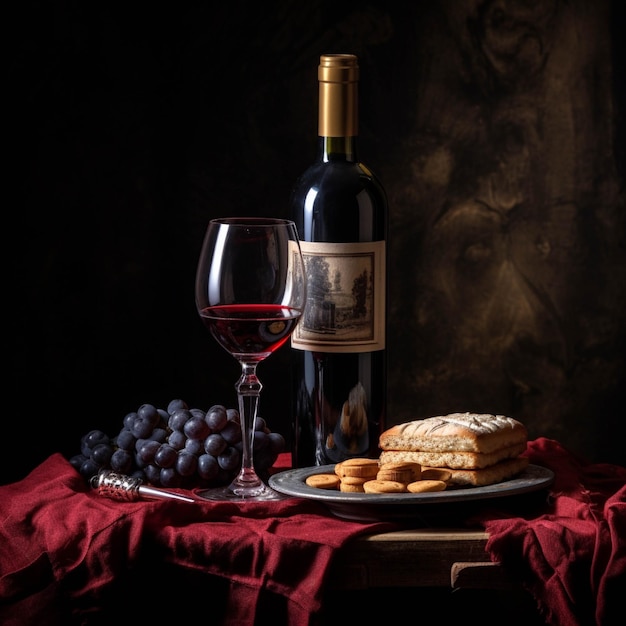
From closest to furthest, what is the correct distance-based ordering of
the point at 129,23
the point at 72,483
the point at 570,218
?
the point at 72,483
the point at 129,23
the point at 570,218

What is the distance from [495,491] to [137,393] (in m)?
1.04

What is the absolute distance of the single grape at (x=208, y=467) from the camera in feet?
5.40

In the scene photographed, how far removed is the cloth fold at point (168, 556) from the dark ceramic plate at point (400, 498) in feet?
0.06

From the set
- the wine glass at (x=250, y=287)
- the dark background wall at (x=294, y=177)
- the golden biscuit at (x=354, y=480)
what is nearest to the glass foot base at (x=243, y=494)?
the wine glass at (x=250, y=287)

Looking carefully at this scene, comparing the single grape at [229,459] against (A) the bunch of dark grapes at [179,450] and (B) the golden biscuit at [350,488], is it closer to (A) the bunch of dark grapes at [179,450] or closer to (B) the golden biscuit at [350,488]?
(A) the bunch of dark grapes at [179,450]

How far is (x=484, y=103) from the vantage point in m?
2.33

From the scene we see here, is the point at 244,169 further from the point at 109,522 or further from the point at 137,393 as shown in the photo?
the point at 109,522

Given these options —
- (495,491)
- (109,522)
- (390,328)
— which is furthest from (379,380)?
(390,328)

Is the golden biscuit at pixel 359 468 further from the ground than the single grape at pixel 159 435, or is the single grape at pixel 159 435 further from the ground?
the single grape at pixel 159 435

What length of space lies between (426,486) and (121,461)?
0.45 m


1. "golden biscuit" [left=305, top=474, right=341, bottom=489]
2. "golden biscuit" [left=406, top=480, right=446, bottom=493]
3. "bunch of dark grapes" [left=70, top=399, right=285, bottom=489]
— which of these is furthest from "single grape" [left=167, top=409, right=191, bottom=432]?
"golden biscuit" [left=406, top=480, right=446, bottom=493]

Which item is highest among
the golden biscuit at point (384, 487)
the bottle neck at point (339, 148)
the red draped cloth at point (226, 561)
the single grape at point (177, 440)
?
the bottle neck at point (339, 148)

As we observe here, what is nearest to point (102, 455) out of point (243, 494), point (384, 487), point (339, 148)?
point (243, 494)

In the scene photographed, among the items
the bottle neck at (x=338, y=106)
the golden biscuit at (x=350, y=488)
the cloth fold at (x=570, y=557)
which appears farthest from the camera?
the bottle neck at (x=338, y=106)
